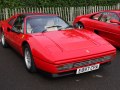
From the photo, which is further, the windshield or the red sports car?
the red sports car

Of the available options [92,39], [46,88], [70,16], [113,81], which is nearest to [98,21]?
[92,39]

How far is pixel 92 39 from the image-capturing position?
4.89 metres

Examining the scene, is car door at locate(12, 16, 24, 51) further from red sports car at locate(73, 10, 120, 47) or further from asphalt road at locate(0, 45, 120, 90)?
red sports car at locate(73, 10, 120, 47)

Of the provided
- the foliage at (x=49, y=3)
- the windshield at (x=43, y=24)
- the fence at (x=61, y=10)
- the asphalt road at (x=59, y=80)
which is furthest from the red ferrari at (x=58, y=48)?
the foliage at (x=49, y=3)

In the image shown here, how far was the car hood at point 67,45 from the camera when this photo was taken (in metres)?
4.20

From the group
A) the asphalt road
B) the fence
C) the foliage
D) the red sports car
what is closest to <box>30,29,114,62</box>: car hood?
the asphalt road

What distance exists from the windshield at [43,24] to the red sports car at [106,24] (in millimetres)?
1764

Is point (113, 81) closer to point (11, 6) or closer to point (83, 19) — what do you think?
point (83, 19)

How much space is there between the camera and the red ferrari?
4160 millimetres

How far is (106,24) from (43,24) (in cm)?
251

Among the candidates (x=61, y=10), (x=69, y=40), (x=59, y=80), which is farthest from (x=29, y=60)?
(x=61, y=10)

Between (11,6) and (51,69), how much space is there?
28.8 feet

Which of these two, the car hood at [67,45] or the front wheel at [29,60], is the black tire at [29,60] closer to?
the front wheel at [29,60]

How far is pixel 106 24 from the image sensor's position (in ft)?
23.6
